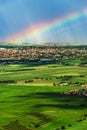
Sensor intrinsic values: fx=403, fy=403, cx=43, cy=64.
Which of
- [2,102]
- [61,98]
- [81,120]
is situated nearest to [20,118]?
[81,120]

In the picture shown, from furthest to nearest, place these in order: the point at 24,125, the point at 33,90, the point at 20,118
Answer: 1. the point at 33,90
2. the point at 20,118
3. the point at 24,125

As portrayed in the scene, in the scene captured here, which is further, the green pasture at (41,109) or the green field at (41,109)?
the green pasture at (41,109)

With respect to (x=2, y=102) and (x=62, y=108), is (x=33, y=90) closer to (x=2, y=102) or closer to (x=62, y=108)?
(x=2, y=102)

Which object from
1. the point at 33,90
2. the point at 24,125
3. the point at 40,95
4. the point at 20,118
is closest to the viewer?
the point at 24,125

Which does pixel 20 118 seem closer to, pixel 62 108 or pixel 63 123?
pixel 63 123

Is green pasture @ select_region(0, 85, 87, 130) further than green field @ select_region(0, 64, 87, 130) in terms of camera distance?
Yes

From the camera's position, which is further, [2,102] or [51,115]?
[2,102]

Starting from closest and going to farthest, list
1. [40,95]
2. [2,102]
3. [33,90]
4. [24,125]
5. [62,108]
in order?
[24,125], [62,108], [2,102], [40,95], [33,90]

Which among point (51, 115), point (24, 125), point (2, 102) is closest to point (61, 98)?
point (2, 102)

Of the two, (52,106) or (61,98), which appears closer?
(52,106)
